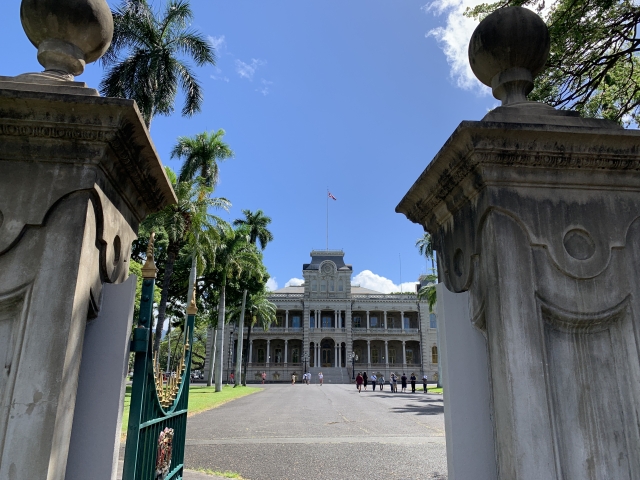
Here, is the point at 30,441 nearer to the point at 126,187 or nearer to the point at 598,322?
the point at 126,187

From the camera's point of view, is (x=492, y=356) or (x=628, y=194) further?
(x=628, y=194)

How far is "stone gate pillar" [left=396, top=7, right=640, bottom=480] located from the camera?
2.13 metres

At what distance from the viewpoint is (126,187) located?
2613 mm

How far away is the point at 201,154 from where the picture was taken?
94.8ft

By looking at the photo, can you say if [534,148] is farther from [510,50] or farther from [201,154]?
[201,154]

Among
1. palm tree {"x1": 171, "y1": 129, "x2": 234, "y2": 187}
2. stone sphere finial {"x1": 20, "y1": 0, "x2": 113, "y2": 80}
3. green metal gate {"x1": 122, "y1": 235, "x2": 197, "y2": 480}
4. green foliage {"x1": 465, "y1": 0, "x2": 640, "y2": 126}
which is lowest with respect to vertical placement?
green metal gate {"x1": 122, "y1": 235, "x2": 197, "y2": 480}

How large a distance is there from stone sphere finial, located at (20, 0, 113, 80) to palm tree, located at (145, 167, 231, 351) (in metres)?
18.6

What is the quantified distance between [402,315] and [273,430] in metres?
55.9

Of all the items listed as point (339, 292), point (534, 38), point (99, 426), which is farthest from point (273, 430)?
point (339, 292)

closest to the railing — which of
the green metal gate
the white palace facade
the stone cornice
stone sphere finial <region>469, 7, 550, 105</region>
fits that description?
the white palace facade

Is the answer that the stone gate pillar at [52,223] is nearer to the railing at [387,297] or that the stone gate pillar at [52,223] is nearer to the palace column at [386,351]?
the palace column at [386,351]

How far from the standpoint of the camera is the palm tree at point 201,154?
94.5 feet

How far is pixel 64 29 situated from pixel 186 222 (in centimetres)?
2017

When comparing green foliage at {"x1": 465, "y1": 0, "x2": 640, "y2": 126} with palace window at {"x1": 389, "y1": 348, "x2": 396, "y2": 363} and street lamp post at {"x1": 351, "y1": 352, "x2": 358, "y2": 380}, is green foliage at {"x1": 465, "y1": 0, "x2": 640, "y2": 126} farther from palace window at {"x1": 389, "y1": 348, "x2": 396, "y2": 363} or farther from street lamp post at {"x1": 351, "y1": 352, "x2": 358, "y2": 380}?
palace window at {"x1": 389, "y1": 348, "x2": 396, "y2": 363}
